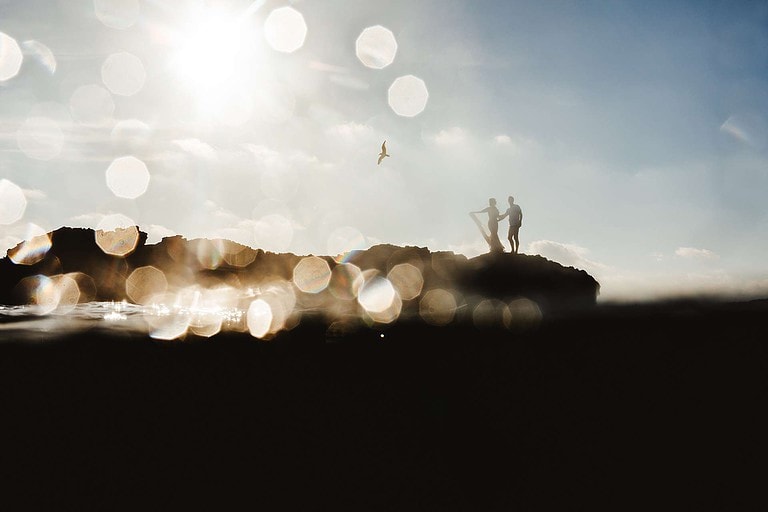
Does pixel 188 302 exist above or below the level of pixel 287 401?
above

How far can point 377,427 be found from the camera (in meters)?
7.14

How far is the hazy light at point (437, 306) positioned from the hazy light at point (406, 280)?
1.02m

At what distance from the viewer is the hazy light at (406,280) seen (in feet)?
93.2

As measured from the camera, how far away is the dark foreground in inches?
204

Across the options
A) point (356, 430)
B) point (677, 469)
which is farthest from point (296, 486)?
point (677, 469)

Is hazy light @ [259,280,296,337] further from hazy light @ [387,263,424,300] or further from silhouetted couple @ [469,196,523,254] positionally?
silhouetted couple @ [469,196,523,254]

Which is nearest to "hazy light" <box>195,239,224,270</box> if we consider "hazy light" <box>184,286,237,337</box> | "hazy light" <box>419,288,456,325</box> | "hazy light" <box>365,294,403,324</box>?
"hazy light" <box>184,286,237,337</box>

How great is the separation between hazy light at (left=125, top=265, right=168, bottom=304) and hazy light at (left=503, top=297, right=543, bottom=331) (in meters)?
28.8

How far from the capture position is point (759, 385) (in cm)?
916

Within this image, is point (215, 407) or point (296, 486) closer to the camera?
point (296, 486)

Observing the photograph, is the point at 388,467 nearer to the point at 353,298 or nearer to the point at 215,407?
the point at 215,407

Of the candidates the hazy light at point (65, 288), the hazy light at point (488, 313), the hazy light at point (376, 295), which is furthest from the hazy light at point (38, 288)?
the hazy light at point (488, 313)

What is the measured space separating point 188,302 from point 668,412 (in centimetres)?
2774

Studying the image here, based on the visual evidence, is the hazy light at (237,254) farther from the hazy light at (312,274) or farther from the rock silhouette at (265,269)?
the hazy light at (312,274)
